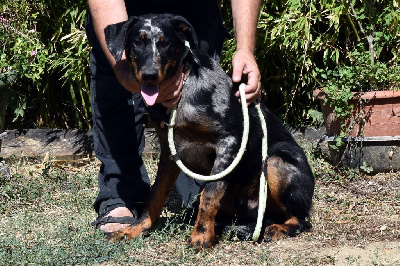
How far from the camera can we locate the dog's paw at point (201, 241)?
3680 millimetres

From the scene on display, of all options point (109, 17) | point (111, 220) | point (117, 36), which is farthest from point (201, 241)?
point (109, 17)

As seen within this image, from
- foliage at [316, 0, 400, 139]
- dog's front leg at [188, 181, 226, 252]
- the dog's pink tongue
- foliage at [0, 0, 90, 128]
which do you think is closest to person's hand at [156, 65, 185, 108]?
the dog's pink tongue

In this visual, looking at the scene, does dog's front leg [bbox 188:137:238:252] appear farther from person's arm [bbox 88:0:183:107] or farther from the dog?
person's arm [bbox 88:0:183:107]

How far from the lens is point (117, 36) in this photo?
362cm

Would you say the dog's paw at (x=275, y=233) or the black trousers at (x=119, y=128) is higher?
the black trousers at (x=119, y=128)

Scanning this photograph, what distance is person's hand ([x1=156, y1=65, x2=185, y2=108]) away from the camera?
12.0 feet

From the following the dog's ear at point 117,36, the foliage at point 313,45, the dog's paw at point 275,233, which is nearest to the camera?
the dog's ear at point 117,36

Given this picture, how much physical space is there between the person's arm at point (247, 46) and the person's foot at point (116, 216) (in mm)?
1125

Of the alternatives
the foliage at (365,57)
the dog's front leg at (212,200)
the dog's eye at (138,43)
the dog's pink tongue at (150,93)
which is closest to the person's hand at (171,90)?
the dog's pink tongue at (150,93)

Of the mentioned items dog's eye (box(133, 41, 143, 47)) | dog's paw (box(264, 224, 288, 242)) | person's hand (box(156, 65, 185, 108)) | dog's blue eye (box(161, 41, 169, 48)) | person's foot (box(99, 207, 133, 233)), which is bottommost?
dog's paw (box(264, 224, 288, 242))

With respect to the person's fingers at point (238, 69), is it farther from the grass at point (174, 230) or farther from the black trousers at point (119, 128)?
the grass at point (174, 230)

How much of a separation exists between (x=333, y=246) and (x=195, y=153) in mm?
917

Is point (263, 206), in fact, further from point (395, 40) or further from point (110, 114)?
point (395, 40)

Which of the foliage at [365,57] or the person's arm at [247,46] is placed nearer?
the person's arm at [247,46]
